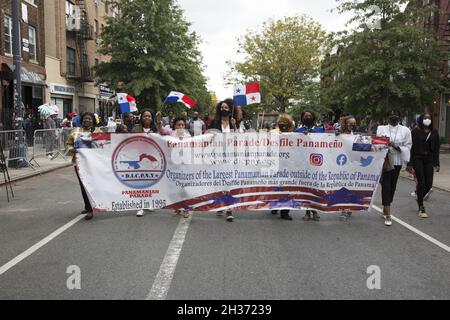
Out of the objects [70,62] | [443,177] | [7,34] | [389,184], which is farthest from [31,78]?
[389,184]

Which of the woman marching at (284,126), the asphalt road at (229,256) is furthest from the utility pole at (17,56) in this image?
the woman marching at (284,126)

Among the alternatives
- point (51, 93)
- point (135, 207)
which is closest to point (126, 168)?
point (135, 207)

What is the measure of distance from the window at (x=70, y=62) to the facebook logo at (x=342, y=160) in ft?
99.0

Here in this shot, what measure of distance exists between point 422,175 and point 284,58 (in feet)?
126

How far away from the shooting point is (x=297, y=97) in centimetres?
4769

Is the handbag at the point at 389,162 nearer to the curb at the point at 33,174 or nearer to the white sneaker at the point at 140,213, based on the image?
the white sneaker at the point at 140,213

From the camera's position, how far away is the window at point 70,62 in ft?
115

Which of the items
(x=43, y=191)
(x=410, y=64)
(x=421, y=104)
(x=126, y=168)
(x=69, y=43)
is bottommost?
(x=43, y=191)

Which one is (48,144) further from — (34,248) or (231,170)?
(34,248)

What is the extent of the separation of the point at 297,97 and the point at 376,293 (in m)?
44.1

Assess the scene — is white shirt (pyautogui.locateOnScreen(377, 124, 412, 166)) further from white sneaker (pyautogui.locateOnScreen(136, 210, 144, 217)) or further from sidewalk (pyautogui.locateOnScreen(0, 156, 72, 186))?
sidewalk (pyautogui.locateOnScreen(0, 156, 72, 186))

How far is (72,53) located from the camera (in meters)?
35.8

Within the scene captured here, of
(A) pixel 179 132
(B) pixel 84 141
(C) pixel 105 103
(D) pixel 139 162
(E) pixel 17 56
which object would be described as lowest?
(D) pixel 139 162

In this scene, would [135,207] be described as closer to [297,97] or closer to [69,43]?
[69,43]
